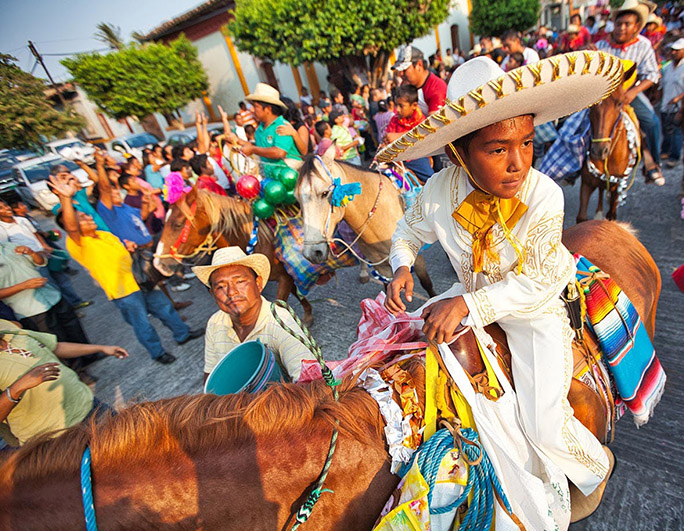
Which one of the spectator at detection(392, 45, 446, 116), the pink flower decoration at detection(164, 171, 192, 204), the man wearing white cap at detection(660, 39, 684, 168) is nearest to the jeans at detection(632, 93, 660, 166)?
the man wearing white cap at detection(660, 39, 684, 168)

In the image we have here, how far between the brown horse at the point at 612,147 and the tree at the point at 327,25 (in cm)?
1159

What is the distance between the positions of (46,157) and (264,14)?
34.2 ft

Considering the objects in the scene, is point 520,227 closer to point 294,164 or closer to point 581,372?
point 581,372

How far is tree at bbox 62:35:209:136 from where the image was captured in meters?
18.3

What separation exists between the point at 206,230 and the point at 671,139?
741cm

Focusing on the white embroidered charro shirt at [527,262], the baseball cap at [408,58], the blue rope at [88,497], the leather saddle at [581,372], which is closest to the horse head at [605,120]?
the baseball cap at [408,58]

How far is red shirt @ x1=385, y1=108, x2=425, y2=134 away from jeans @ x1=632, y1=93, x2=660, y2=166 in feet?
8.82

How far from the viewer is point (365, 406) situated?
1.19m

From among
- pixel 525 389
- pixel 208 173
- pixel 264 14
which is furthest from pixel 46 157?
pixel 525 389

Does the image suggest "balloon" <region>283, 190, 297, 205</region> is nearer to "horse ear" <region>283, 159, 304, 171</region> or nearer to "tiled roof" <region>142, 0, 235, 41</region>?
"horse ear" <region>283, 159, 304, 171</region>

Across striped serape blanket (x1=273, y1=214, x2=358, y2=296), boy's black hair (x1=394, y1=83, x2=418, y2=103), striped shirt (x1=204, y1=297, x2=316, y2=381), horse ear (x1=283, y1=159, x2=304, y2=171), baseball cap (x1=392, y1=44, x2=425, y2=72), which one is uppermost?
baseball cap (x1=392, y1=44, x2=425, y2=72)

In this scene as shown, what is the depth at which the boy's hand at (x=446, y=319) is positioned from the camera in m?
1.18

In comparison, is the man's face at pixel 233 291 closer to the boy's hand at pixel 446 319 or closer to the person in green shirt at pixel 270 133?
the boy's hand at pixel 446 319

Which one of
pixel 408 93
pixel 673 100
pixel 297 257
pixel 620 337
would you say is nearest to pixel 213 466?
pixel 620 337
